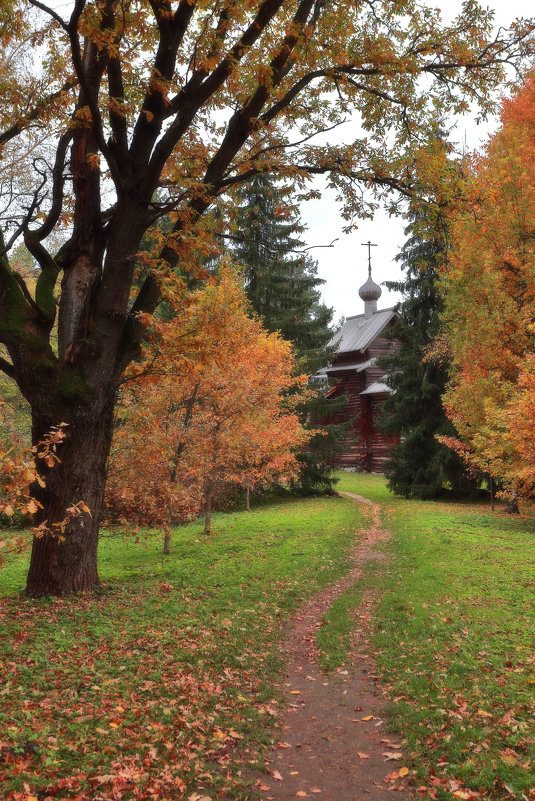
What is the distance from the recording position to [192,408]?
1421cm

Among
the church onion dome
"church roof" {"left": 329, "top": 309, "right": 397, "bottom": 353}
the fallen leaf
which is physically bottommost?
the fallen leaf

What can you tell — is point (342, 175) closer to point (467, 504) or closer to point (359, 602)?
point (359, 602)

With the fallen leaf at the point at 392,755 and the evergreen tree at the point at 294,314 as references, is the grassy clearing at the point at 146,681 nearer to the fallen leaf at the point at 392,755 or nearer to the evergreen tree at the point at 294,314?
the fallen leaf at the point at 392,755

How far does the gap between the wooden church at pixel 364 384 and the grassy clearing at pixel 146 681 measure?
90.3ft

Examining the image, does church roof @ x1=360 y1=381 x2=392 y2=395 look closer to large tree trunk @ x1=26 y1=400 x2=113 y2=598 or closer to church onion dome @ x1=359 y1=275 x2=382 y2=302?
church onion dome @ x1=359 y1=275 x2=382 y2=302

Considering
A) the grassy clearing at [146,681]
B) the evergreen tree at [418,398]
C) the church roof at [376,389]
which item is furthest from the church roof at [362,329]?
the grassy clearing at [146,681]

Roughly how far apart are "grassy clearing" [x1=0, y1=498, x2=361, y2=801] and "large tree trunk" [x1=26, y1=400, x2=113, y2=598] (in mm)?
369

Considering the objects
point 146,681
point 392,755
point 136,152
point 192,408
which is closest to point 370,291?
point 192,408

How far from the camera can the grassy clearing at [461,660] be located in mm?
4273

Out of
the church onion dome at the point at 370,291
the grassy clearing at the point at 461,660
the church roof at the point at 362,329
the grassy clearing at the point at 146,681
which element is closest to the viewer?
the grassy clearing at the point at 146,681

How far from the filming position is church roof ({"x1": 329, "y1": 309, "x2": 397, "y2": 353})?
131ft

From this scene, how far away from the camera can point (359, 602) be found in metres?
9.33

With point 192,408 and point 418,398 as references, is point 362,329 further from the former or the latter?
Result: point 192,408

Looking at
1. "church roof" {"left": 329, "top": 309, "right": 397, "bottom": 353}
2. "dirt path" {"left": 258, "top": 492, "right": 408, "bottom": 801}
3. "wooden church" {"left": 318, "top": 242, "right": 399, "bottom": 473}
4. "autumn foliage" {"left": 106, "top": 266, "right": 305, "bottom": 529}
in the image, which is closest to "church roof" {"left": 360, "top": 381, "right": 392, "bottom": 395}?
"wooden church" {"left": 318, "top": 242, "right": 399, "bottom": 473}
